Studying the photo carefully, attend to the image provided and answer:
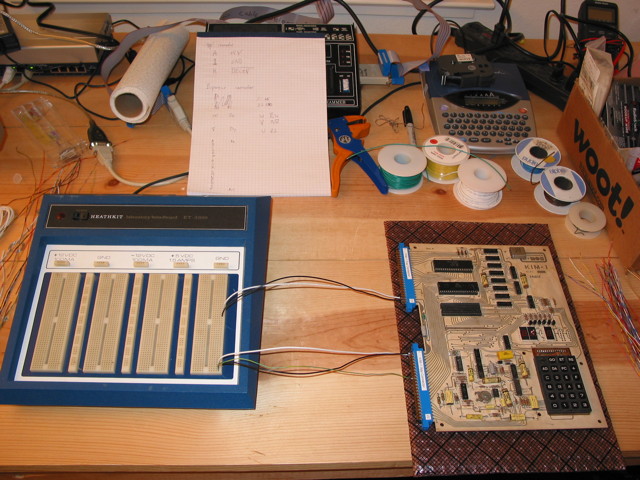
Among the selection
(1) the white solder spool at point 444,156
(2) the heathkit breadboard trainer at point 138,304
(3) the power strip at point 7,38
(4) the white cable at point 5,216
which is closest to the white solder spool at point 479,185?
(1) the white solder spool at point 444,156

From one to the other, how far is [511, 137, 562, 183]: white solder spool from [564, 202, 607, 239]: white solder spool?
0.09 meters

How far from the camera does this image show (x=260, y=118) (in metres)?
0.89

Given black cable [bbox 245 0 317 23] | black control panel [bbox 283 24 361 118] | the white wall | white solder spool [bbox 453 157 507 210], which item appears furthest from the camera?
the white wall

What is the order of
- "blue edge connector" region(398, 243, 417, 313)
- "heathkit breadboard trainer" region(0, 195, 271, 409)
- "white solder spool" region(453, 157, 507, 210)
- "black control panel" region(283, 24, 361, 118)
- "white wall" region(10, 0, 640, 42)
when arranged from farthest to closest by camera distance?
1. "white wall" region(10, 0, 640, 42)
2. "black control panel" region(283, 24, 361, 118)
3. "white solder spool" region(453, 157, 507, 210)
4. "blue edge connector" region(398, 243, 417, 313)
5. "heathkit breadboard trainer" region(0, 195, 271, 409)

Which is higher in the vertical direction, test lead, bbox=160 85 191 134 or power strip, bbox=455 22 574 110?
power strip, bbox=455 22 574 110

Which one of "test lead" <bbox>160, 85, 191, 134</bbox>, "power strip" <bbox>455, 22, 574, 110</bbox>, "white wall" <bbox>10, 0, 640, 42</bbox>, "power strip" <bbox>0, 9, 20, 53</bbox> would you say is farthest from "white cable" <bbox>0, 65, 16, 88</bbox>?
"power strip" <bbox>455, 22, 574, 110</bbox>

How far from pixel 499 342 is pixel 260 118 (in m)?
0.58

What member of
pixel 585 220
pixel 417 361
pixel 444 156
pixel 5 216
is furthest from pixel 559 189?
pixel 5 216

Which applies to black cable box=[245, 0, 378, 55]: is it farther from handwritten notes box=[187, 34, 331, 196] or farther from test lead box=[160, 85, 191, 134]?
test lead box=[160, 85, 191, 134]

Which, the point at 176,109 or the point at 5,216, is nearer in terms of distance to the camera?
the point at 5,216

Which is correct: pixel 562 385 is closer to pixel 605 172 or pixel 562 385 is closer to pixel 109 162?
pixel 605 172

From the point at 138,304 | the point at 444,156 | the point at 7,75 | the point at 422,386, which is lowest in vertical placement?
the point at 422,386

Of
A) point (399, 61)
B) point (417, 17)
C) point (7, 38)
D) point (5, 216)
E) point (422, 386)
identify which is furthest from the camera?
point (417, 17)

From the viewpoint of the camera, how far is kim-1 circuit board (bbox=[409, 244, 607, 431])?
66cm
